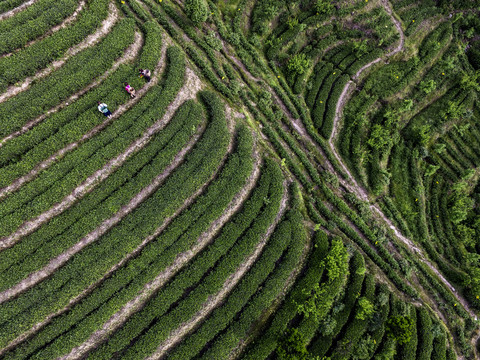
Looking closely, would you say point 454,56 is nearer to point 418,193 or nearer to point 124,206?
point 418,193

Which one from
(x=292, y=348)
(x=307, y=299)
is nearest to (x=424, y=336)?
(x=307, y=299)

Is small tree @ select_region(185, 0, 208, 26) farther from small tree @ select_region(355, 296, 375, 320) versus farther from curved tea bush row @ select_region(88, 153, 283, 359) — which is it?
small tree @ select_region(355, 296, 375, 320)

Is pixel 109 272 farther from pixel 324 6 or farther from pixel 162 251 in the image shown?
pixel 324 6

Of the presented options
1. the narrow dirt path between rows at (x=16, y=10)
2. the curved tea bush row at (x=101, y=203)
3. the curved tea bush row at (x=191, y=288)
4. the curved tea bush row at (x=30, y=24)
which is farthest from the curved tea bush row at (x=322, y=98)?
the narrow dirt path between rows at (x=16, y=10)

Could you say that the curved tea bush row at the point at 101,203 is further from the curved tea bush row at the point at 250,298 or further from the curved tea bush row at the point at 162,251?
the curved tea bush row at the point at 250,298

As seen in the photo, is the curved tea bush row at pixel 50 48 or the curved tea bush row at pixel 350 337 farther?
the curved tea bush row at pixel 350 337

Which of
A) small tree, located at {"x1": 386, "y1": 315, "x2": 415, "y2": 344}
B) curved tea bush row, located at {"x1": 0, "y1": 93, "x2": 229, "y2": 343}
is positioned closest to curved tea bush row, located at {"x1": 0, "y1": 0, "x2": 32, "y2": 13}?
curved tea bush row, located at {"x1": 0, "y1": 93, "x2": 229, "y2": 343}

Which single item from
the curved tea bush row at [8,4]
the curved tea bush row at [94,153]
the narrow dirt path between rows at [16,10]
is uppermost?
the curved tea bush row at [8,4]
